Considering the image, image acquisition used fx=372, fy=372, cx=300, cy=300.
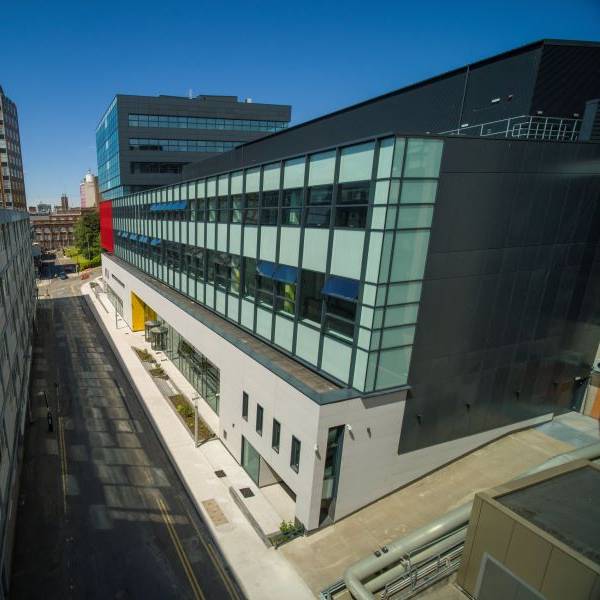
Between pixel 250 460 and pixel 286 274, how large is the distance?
1015cm

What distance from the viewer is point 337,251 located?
15.3 meters

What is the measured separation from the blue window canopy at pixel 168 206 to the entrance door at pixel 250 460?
722 inches

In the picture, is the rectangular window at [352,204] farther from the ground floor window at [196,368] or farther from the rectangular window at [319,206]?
the ground floor window at [196,368]

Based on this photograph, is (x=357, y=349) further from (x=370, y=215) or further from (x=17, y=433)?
(x=17, y=433)

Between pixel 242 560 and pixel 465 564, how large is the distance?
8346 millimetres

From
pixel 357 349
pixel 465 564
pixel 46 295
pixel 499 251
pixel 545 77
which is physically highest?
pixel 545 77

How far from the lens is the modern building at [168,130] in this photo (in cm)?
6531

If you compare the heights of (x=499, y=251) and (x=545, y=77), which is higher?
(x=545, y=77)

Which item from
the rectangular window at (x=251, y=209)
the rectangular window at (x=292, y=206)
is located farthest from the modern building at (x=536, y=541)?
the rectangular window at (x=251, y=209)

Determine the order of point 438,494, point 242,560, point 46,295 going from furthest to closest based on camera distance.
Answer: point 46,295 → point 438,494 → point 242,560

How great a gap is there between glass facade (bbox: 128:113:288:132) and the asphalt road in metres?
53.8

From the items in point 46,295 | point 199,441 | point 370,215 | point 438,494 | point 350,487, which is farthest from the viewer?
point 46,295

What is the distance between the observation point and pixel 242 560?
14.8m

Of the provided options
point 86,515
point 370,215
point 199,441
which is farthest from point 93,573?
point 370,215
